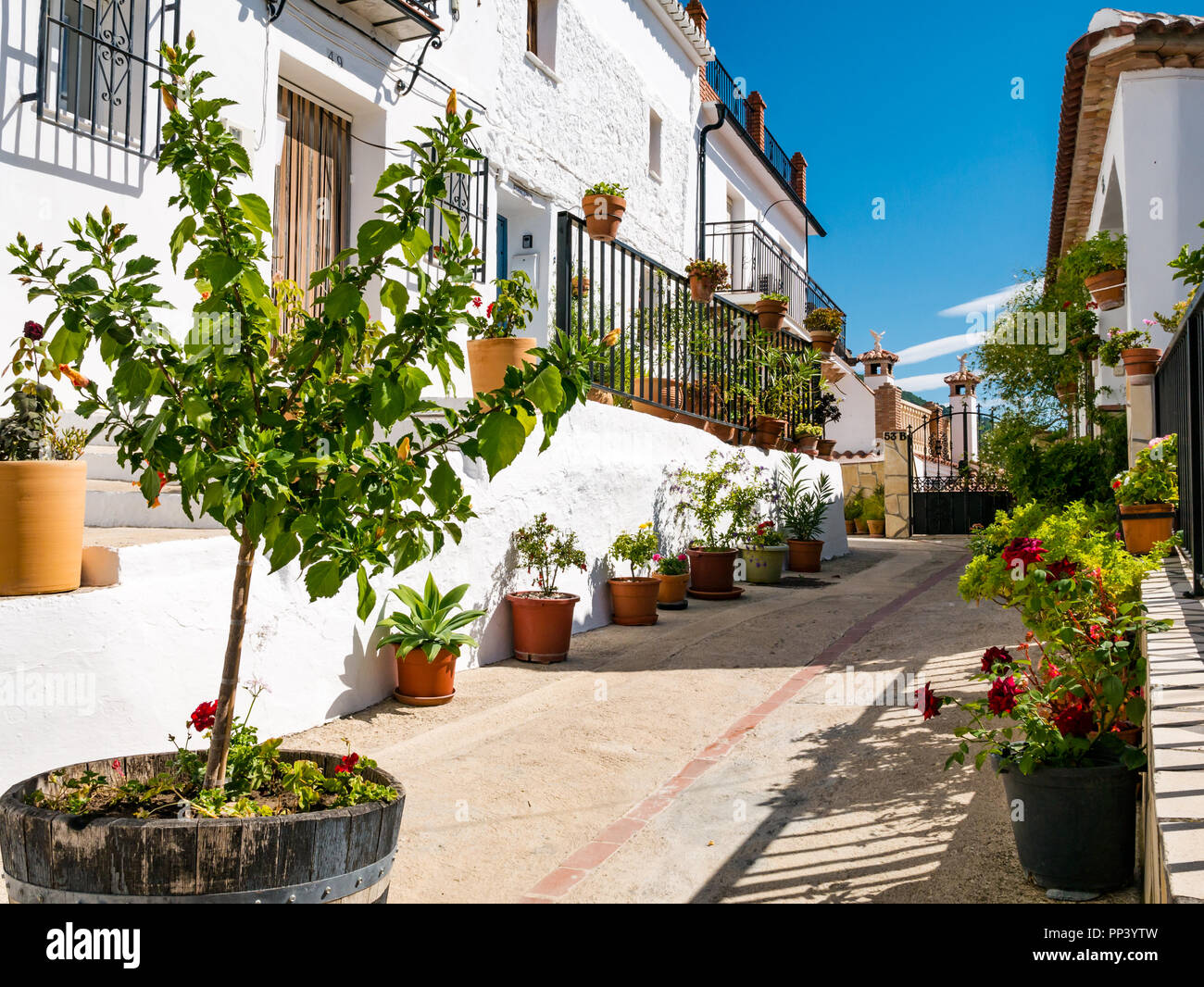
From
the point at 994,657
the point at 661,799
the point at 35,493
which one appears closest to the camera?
the point at 994,657

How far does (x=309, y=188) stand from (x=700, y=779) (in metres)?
6.11

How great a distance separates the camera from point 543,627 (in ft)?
21.0

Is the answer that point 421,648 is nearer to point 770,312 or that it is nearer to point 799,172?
point 770,312

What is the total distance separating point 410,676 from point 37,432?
2.40 metres

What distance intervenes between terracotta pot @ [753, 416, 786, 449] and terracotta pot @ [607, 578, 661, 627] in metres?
4.26

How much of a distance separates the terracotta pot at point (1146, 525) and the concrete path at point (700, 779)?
1188 mm

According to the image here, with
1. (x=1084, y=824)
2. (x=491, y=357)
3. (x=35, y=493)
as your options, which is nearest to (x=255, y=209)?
(x=35, y=493)

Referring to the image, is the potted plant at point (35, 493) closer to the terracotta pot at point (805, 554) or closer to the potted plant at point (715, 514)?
the potted plant at point (715, 514)

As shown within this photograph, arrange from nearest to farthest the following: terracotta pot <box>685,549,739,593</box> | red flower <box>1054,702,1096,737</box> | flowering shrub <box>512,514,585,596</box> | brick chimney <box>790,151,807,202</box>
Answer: red flower <box>1054,702,1096,737</box> < flowering shrub <box>512,514,585,596</box> < terracotta pot <box>685,549,739,593</box> < brick chimney <box>790,151,807,202</box>

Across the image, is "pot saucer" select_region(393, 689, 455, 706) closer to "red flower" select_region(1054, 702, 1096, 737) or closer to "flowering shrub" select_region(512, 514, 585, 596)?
"flowering shrub" select_region(512, 514, 585, 596)

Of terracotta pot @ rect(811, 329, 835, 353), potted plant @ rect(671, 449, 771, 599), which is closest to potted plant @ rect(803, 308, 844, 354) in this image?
terracotta pot @ rect(811, 329, 835, 353)

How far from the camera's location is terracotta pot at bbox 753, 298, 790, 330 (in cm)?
1175

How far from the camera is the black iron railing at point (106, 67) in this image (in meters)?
5.62
